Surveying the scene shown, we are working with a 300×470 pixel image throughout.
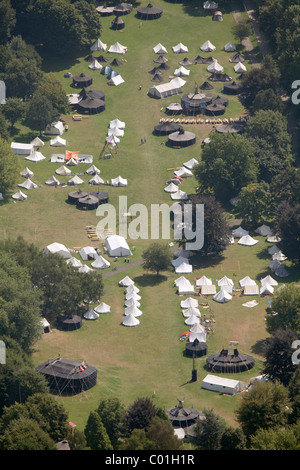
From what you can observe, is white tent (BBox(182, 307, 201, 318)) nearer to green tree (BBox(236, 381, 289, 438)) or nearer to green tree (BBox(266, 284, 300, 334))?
green tree (BBox(266, 284, 300, 334))

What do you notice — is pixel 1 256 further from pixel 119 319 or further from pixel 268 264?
pixel 268 264

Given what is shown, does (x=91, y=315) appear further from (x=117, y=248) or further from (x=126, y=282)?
(x=117, y=248)

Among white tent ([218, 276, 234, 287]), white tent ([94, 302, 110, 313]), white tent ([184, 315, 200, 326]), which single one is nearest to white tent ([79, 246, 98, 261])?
white tent ([94, 302, 110, 313])

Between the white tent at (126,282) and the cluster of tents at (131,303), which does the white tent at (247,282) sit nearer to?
the cluster of tents at (131,303)

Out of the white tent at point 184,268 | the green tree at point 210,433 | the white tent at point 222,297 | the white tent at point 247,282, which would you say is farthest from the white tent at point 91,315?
the green tree at point 210,433

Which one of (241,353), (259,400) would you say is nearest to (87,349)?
(241,353)
